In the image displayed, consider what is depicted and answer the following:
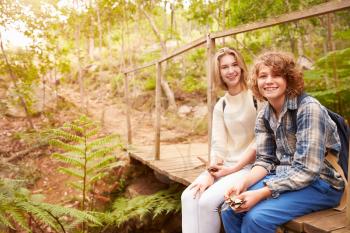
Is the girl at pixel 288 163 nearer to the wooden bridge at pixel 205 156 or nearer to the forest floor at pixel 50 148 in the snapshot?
the wooden bridge at pixel 205 156

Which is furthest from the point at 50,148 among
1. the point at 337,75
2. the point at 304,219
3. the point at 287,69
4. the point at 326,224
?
the point at 326,224

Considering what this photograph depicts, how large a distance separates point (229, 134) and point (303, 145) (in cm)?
111

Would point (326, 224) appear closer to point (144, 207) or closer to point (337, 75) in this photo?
point (144, 207)

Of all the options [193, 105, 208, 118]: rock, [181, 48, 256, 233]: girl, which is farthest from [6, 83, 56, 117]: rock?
[181, 48, 256, 233]: girl

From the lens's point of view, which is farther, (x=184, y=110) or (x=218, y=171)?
(x=184, y=110)

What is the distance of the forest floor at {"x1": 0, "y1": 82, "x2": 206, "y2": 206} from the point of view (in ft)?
22.5

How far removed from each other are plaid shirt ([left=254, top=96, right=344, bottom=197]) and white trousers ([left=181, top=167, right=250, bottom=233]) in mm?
412

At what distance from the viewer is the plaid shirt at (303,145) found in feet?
7.46

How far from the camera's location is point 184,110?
11.2 meters

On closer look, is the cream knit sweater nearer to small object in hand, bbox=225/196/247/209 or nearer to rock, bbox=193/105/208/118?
small object in hand, bbox=225/196/247/209

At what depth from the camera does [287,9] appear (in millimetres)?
7238

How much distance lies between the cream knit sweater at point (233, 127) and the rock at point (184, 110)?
754 cm

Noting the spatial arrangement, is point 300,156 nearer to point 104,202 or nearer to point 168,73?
point 104,202

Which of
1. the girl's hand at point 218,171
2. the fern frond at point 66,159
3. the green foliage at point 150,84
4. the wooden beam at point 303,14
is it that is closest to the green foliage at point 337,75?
the wooden beam at point 303,14
